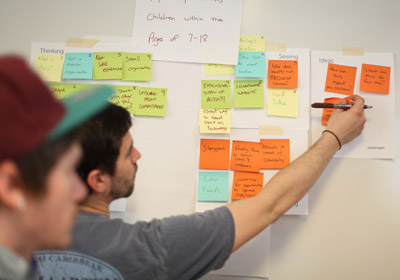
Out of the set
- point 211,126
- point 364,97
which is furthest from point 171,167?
point 364,97

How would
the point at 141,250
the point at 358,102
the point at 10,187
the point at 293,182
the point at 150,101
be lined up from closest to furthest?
1. the point at 10,187
2. the point at 141,250
3. the point at 293,182
4. the point at 358,102
5. the point at 150,101

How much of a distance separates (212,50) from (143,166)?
494 mm

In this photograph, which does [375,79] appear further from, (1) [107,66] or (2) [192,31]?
(1) [107,66]

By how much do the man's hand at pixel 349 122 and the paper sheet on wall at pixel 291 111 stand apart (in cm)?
10

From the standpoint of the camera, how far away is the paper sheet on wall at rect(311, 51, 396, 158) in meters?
1.12

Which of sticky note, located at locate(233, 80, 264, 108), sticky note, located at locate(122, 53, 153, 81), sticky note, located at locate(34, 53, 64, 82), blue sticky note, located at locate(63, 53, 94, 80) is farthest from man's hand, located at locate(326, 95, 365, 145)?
sticky note, located at locate(34, 53, 64, 82)

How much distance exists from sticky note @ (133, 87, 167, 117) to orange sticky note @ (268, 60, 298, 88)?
395 millimetres

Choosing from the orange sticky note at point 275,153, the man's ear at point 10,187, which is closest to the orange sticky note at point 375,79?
the orange sticky note at point 275,153

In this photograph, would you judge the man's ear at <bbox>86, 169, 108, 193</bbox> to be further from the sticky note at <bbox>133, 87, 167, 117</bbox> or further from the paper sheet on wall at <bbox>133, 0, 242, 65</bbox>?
the paper sheet on wall at <bbox>133, 0, 242, 65</bbox>

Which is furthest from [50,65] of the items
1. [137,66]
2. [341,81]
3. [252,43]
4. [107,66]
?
[341,81]

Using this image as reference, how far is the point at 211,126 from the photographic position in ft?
3.78

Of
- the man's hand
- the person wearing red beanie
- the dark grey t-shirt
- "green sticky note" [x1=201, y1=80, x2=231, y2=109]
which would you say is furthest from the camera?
"green sticky note" [x1=201, y1=80, x2=231, y2=109]

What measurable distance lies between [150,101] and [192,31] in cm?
30

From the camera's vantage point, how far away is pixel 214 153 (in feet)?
3.79
